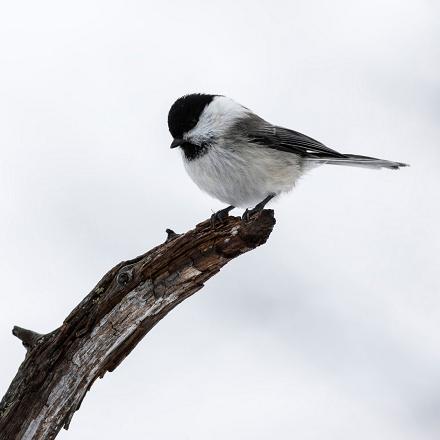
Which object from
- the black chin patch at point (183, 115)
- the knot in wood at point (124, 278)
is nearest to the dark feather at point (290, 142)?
the black chin patch at point (183, 115)

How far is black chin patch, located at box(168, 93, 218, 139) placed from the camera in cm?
320

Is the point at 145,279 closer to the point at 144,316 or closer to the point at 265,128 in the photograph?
the point at 144,316

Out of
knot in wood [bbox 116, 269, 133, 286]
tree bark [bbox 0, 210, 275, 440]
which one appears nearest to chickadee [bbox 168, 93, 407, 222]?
tree bark [bbox 0, 210, 275, 440]

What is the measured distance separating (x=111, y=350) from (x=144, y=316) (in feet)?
0.68

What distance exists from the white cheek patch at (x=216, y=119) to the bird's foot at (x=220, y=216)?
408mm

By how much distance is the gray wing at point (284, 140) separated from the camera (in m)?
3.34

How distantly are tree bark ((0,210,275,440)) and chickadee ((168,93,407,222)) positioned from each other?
514mm

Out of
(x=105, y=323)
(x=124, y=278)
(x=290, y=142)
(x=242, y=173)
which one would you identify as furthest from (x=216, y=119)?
(x=105, y=323)

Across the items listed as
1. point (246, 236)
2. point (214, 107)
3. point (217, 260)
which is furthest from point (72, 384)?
point (214, 107)

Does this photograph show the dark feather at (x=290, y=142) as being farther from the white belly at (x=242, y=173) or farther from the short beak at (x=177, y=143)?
the short beak at (x=177, y=143)

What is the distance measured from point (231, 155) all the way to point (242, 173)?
113 mm

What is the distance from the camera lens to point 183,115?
320 cm

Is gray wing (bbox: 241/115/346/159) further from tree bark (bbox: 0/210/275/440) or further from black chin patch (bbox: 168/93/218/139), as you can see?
tree bark (bbox: 0/210/275/440)

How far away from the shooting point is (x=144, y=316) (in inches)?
101
